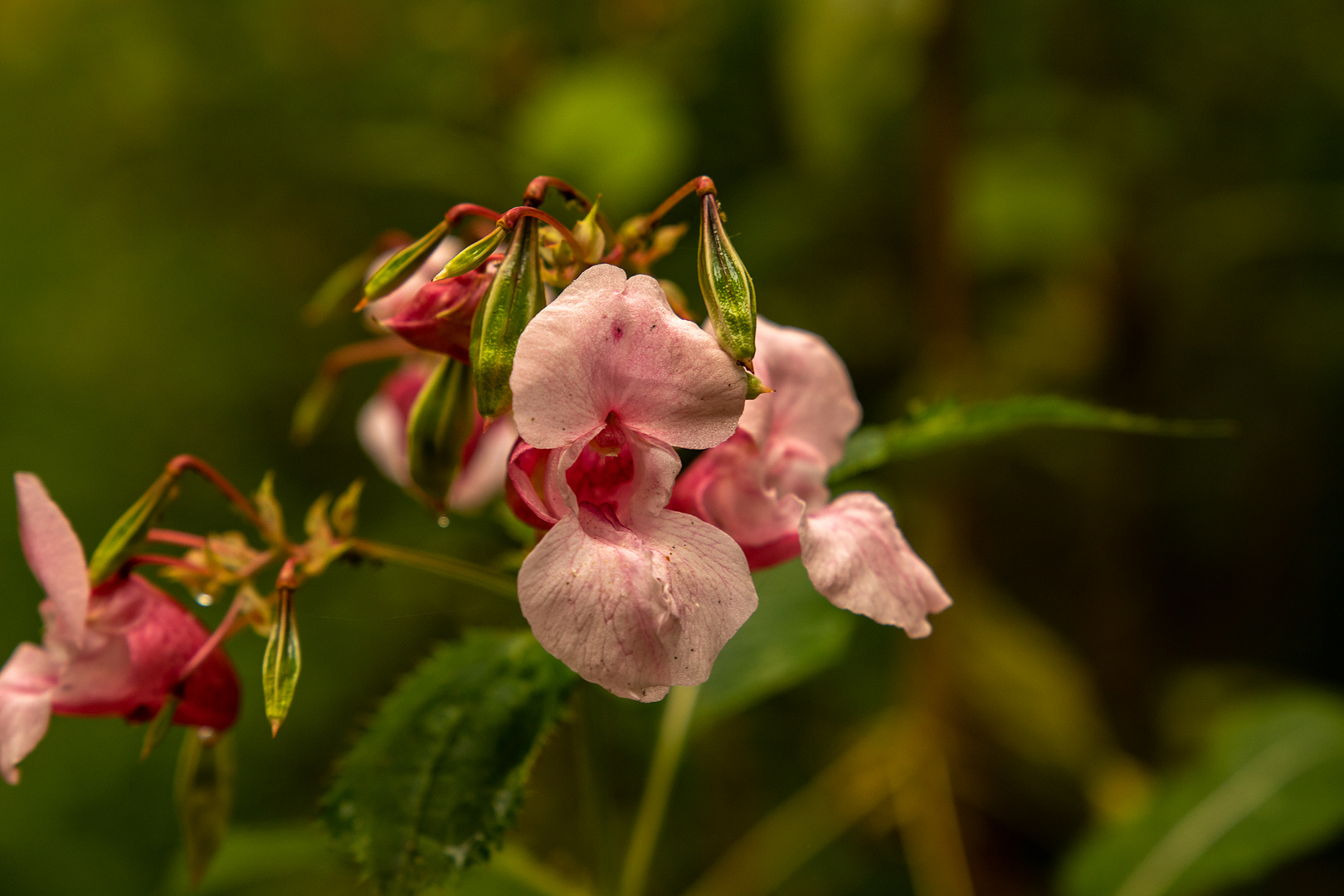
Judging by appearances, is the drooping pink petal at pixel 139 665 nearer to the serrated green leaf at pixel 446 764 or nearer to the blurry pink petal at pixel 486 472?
the serrated green leaf at pixel 446 764

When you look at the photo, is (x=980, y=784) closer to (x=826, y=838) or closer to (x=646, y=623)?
(x=826, y=838)

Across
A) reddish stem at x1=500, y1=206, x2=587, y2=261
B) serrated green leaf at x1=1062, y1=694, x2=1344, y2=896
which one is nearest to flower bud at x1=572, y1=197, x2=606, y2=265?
reddish stem at x1=500, y1=206, x2=587, y2=261

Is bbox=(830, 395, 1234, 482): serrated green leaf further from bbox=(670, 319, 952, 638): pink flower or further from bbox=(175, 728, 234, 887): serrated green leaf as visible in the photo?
bbox=(175, 728, 234, 887): serrated green leaf

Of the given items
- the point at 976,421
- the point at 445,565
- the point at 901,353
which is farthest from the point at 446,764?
the point at 901,353

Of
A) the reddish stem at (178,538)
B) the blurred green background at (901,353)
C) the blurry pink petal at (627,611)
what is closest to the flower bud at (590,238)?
the blurry pink petal at (627,611)

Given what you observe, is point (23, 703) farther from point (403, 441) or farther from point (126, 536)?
point (403, 441)
